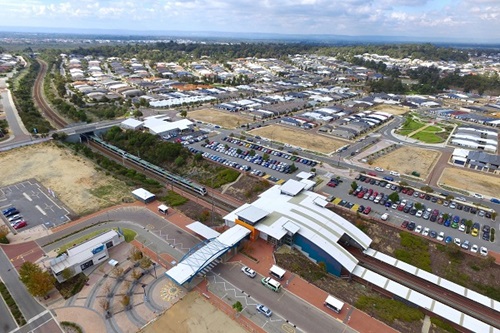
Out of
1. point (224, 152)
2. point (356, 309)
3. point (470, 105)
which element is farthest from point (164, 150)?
point (470, 105)

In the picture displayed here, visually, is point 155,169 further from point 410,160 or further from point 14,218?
point 410,160

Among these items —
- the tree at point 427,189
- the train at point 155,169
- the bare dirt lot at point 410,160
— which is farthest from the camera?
the bare dirt lot at point 410,160

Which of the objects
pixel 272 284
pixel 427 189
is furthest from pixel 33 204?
pixel 427 189

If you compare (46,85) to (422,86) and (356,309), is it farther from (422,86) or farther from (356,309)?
(422,86)

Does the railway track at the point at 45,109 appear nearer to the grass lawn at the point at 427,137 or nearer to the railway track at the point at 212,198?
the railway track at the point at 212,198

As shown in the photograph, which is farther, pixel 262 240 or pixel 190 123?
pixel 190 123

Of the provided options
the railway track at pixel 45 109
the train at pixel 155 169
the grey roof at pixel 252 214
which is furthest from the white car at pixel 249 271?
the railway track at pixel 45 109
